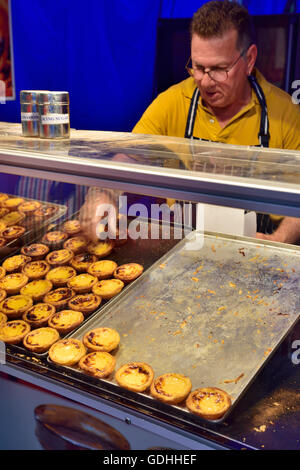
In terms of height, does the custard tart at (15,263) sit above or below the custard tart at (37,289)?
above

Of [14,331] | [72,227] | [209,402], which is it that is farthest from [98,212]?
[209,402]

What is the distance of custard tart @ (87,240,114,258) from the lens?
2.52 meters

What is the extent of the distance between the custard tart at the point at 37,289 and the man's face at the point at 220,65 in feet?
5.47

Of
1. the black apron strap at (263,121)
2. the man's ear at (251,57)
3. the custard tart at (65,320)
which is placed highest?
the man's ear at (251,57)

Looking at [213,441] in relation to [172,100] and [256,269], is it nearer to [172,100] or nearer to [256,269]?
[256,269]

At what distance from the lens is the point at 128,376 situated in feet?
5.11

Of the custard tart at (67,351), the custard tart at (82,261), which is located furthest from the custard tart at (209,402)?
the custard tart at (82,261)

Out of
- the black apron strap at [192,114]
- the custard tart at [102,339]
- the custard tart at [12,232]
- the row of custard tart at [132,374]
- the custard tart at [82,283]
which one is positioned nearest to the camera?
the row of custard tart at [132,374]

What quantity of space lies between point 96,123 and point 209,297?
2.95 m

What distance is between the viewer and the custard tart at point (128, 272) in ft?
7.36

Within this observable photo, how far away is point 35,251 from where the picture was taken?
2598 millimetres

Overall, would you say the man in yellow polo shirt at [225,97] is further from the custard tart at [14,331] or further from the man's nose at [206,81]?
the custard tart at [14,331]

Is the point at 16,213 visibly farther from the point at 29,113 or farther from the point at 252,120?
the point at 252,120

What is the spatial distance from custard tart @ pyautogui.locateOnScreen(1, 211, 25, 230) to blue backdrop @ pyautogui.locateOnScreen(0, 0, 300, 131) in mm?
1708
